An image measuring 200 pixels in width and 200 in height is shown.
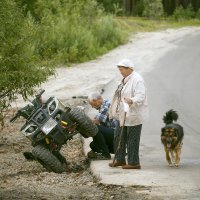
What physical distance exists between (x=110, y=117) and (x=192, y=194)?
8.87 feet

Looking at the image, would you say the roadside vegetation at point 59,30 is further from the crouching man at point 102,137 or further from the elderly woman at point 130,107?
the elderly woman at point 130,107

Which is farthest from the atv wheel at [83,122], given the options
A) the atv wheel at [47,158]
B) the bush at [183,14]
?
the bush at [183,14]

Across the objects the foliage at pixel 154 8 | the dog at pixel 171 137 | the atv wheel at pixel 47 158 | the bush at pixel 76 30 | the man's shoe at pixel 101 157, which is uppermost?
the dog at pixel 171 137

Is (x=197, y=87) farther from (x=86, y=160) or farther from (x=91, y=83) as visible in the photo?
(x=86, y=160)

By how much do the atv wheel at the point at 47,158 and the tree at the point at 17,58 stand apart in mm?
1002

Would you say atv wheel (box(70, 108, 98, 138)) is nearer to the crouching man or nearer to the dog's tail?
the crouching man

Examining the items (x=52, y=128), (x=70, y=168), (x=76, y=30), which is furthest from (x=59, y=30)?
(x=52, y=128)

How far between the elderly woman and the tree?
2.05 m

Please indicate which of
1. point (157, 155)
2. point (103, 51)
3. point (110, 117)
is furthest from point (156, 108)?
point (103, 51)

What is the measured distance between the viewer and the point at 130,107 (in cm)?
1090

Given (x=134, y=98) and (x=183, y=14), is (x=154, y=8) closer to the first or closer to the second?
(x=183, y=14)

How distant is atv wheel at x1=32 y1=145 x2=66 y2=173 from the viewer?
37.7 ft

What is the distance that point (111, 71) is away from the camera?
27.6m

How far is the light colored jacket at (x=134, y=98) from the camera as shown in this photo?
10812 millimetres
